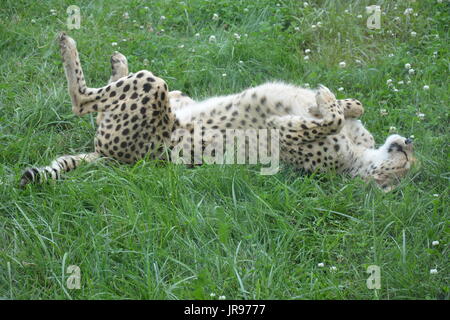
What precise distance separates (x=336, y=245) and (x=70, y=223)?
1.66 m

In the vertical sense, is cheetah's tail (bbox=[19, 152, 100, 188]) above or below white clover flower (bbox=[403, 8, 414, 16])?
below

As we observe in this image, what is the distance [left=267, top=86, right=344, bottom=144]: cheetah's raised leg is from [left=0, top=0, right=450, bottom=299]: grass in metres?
0.27

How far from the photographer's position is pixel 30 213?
427 cm

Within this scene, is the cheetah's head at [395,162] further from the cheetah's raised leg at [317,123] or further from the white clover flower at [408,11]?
the white clover flower at [408,11]

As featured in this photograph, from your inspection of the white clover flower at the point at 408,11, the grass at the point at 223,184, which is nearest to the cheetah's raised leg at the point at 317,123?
the grass at the point at 223,184

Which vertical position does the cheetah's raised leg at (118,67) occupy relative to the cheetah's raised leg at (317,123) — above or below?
above

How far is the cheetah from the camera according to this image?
489 cm

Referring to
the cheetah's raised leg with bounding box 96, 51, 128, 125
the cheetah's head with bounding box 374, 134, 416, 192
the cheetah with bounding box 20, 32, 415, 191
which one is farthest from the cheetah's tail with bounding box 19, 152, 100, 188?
the cheetah's head with bounding box 374, 134, 416, 192

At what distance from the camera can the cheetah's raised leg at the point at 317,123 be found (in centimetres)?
495

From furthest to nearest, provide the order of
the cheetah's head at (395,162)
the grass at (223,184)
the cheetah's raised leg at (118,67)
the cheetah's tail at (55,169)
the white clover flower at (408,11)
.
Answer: the white clover flower at (408,11) < the cheetah's raised leg at (118,67) < the cheetah's head at (395,162) < the cheetah's tail at (55,169) < the grass at (223,184)

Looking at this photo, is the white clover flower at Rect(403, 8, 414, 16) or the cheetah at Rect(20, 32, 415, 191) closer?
the cheetah at Rect(20, 32, 415, 191)

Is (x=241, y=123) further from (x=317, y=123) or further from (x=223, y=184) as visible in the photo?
(x=223, y=184)

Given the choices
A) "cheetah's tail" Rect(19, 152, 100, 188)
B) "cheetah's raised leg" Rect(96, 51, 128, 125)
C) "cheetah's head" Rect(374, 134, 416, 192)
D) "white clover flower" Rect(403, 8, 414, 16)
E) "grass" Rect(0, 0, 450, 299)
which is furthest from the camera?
"white clover flower" Rect(403, 8, 414, 16)

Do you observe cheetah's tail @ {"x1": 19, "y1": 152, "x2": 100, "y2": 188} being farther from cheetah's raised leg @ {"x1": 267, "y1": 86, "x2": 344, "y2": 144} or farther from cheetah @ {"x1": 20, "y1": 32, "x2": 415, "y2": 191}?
cheetah's raised leg @ {"x1": 267, "y1": 86, "x2": 344, "y2": 144}
